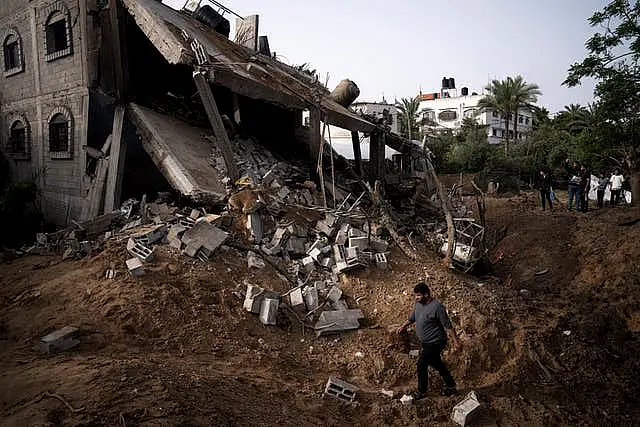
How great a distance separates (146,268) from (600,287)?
847 centimetres

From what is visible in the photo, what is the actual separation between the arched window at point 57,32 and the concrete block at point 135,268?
22.8ft

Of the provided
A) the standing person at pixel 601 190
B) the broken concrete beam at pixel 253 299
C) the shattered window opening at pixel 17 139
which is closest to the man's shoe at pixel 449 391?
the broken concrete beam at pixel 253 299

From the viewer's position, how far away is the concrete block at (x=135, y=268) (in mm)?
5766

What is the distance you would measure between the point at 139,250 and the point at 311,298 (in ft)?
8.92

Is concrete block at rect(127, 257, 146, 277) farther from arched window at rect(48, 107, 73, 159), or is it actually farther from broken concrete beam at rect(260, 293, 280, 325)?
arched window at rect(48, 107, 73, 159)

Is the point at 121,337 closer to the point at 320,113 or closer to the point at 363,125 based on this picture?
the point at 320,113

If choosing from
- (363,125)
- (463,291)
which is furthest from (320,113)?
(463,291)

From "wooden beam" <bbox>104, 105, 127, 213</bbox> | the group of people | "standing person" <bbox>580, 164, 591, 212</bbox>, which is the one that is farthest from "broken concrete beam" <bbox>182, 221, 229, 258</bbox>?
the group of people

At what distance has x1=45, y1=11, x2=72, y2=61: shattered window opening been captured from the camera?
396 inches

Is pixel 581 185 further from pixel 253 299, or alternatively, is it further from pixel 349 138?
pixel 349 138

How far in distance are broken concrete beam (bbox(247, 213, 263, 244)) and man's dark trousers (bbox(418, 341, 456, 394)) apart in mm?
3477

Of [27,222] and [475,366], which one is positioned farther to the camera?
[27,222]

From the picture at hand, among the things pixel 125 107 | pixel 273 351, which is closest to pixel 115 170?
pixel 125 107

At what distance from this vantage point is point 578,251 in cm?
983
